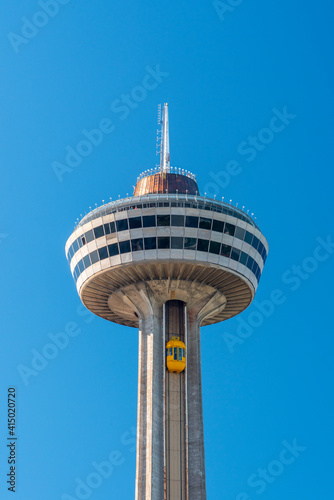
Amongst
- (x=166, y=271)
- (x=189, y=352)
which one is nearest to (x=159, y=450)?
(x=189, y=352)

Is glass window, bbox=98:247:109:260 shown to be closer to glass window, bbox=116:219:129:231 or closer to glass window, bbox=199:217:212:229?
glass window, bbox=116:219:129:231

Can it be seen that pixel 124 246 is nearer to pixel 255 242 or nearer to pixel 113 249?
pixel 113 249

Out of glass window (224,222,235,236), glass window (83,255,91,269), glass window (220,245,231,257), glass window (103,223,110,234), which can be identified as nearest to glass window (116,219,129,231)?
glass window (103,223,110,234)

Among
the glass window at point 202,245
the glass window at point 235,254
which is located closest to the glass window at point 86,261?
the glass window at point 202,245

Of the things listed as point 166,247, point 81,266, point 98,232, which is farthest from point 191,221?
point 81,266

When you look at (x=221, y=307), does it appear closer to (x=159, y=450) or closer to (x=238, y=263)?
(x=238, y=263)

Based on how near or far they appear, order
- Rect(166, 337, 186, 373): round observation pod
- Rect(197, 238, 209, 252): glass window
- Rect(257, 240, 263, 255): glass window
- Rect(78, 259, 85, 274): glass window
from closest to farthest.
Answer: Rect(197, 238, 209, 252): glass window < Rect(166, 337, 186, 373): round observation pod < Rect(78, 259, 85, 274): glass window < Rect(257, 240, 263, 255): glass window
